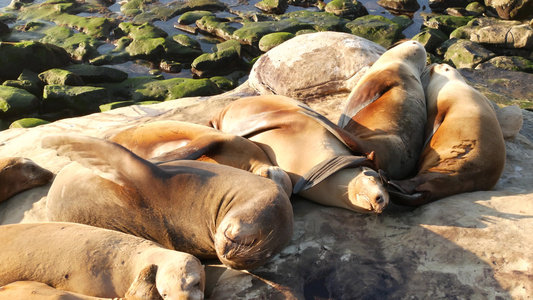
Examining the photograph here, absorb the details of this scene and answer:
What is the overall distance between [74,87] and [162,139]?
5546 millimetres

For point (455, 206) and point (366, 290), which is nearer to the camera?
point (366, 290)

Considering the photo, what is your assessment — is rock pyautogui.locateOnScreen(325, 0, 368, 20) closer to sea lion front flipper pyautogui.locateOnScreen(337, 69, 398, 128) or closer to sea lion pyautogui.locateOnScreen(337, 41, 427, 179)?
sea lion pyautogui.locateOnScreen(337, 41, 427, 179)

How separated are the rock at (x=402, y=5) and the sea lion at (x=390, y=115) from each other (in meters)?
10.4

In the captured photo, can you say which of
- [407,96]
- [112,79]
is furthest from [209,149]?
[112,79]

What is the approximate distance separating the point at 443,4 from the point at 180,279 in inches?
584

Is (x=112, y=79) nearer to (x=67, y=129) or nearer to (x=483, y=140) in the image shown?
(x=67, y=129)

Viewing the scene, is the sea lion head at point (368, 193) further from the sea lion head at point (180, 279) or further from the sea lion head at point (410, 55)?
the sea lion head at point (410, 55)

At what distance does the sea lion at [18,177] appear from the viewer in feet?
13.7

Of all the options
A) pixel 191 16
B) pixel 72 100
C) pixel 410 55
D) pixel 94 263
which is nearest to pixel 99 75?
pixel 72 100

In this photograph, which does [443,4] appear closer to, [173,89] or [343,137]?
[173,89]

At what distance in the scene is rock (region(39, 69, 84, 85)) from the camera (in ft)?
31.6

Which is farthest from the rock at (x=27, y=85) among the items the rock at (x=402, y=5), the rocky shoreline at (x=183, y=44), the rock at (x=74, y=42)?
the rock at (x=402, y=5)

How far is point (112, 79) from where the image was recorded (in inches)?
401

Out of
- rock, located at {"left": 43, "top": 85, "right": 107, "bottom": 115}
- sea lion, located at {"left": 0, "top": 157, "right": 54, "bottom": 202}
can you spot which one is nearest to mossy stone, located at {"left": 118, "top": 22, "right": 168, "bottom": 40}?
rock, located at {"left": 43, "top": 85, "right": 107, "bottom": 115}
